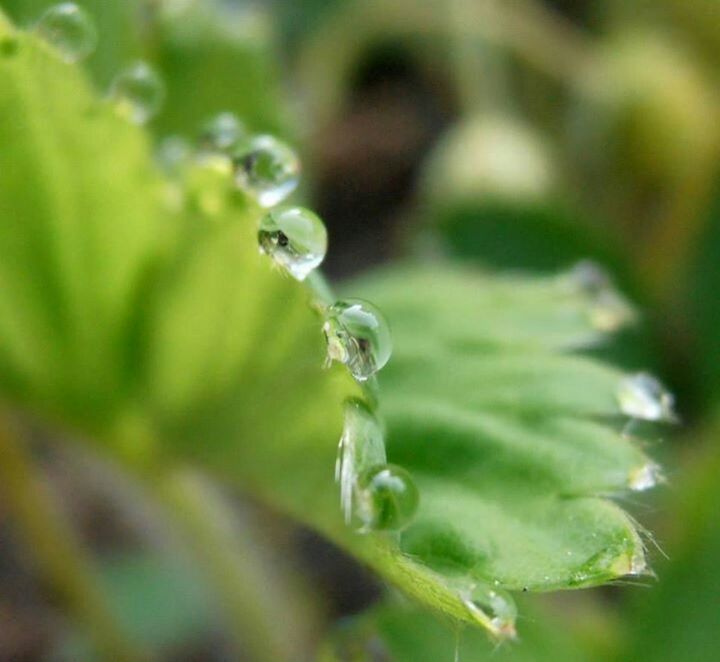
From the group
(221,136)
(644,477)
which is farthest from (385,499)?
(221,136)

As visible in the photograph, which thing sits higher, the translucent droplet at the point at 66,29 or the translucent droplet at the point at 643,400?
the translucent droplet at the point at 66,29

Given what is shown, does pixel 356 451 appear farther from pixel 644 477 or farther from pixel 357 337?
pixel 644 477

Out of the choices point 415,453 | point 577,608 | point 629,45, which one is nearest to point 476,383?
point 415,453

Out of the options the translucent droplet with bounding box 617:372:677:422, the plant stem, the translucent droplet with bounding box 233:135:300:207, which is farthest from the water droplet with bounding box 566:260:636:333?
the plant stem

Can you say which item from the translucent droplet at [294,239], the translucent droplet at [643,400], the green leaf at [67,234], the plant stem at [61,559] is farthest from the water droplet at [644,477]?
the plant stem at [61,559]

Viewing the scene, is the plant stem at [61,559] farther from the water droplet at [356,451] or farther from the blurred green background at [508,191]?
the water droplet at [356,451]
